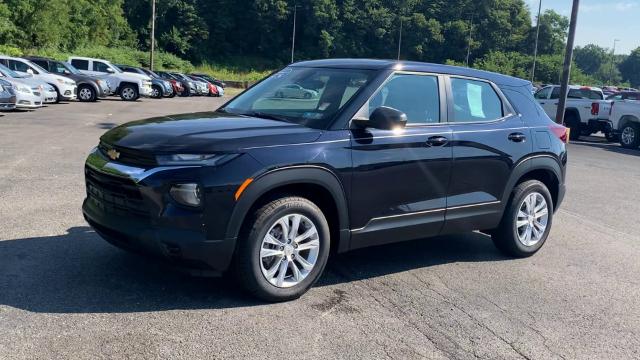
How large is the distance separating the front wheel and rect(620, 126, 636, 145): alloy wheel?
20662 millimetres

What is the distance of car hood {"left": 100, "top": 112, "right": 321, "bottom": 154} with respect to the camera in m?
4.25

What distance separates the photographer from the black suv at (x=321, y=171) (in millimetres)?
4188

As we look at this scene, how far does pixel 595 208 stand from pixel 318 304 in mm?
6033

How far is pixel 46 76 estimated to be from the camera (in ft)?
74.0

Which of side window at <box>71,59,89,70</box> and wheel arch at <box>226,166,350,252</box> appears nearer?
wheel arch at <box>226,166,350,252</box>

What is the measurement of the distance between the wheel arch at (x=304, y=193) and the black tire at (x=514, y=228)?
6.28ft

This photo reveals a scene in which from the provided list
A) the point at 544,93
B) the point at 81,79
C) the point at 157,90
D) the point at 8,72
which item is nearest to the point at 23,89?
the point at 8,72

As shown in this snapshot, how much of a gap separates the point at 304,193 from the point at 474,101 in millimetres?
2034

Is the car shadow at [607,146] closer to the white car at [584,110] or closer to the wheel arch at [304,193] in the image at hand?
the white car at [584,110]

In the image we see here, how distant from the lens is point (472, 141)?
5520 mm

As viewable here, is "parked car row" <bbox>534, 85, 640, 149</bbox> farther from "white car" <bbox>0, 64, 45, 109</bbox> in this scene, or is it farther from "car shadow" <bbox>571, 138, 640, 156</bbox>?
"white car" <bbox>0, 64, 45, 109</bbox>

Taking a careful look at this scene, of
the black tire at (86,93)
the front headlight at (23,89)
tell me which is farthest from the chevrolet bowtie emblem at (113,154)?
the black tire at (86,93)

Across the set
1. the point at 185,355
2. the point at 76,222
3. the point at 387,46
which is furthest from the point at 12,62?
the point at 387,46

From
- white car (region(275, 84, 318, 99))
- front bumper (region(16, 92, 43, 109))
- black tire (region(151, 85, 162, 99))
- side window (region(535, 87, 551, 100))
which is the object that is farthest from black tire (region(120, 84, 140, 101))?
white car (region(275, 84, 318, 99))
